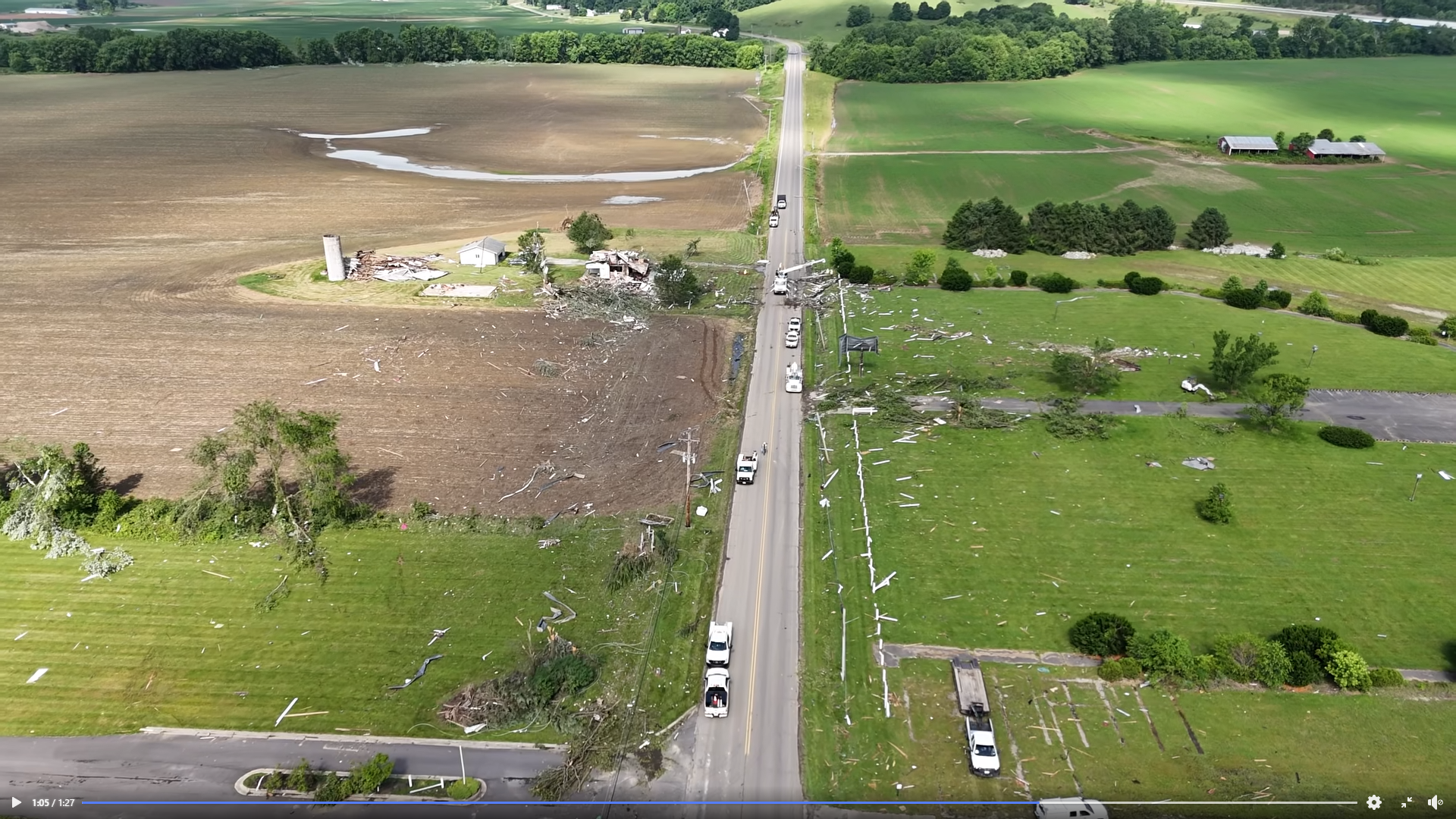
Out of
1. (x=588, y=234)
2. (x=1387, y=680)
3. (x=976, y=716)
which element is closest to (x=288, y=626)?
(x=976, y=716)

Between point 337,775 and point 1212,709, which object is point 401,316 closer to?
point 337,775

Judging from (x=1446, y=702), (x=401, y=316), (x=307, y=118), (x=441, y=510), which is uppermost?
(x=307, y=118)

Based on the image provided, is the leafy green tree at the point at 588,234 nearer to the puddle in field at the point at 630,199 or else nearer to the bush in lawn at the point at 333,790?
the puddle in field at the point at 630,199

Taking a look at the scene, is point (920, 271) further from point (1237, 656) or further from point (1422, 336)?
point (1237, 656)

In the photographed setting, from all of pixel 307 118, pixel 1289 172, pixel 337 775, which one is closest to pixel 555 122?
pixel 307 118

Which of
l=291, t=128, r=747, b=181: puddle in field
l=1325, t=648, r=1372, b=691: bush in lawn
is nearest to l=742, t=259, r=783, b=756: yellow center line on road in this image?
l=1325, t=648, r=1372, b=691: bush in lawn
